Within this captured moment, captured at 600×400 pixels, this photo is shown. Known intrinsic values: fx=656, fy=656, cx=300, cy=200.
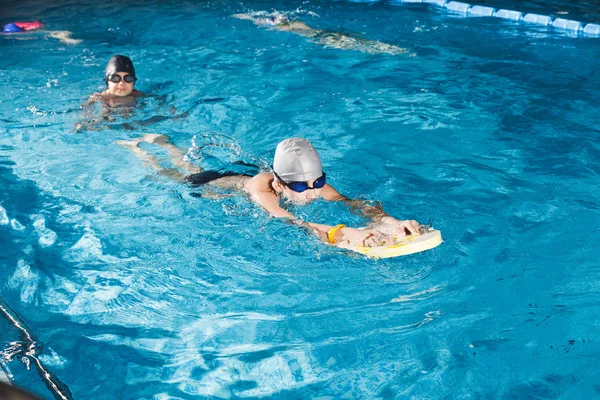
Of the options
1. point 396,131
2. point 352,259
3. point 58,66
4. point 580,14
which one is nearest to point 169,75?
point 58,66

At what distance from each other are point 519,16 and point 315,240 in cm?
849

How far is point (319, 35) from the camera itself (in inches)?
422

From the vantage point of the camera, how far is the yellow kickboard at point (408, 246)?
164 inches

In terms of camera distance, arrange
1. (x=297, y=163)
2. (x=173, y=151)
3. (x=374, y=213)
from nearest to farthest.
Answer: (x=297, y=163) → (x=374, y=213) → (x=173, y=151)

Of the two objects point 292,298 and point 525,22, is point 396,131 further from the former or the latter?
point 525,22

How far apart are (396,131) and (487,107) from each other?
126 cm

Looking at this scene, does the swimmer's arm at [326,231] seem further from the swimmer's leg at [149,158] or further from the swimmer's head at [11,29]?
the swimmer's head at [11,29]

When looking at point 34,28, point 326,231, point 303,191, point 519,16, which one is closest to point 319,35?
point 519,16

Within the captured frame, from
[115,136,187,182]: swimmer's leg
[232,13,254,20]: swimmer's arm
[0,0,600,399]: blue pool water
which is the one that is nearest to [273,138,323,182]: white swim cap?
[0,0,600,399]: blue pool water

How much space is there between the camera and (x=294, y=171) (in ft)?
15.6

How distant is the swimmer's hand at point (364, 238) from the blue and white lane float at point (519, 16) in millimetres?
7804

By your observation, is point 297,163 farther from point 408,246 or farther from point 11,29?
point 11,29

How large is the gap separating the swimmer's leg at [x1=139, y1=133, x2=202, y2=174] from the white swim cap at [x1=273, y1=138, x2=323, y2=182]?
1.41 meters

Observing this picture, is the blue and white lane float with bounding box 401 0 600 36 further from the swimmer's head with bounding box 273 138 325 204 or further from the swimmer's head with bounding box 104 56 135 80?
the swimmer's head with bounding box 273 138 325 204
